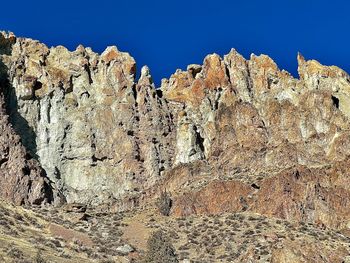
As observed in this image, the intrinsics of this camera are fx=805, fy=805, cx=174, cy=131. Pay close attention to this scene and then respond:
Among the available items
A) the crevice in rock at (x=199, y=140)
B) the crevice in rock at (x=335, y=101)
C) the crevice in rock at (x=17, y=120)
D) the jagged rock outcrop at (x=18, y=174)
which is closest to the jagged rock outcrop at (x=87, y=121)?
the crevice in rock at (x=17, y=120)

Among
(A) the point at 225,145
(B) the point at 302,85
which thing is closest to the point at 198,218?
(A) the point at 225,145

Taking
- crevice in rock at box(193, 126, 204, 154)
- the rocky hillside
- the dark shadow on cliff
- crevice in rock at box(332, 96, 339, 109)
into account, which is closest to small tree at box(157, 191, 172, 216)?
the rocky hillside

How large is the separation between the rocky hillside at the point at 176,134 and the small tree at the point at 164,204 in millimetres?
801

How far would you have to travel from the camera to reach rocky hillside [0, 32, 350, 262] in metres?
93.2

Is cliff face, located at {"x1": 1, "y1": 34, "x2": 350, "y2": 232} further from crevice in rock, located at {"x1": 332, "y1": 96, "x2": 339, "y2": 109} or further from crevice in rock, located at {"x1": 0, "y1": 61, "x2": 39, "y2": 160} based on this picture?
crevice in rock, located at {"x1": 332, "y1": 96, "x2": 339, "y2": 109}

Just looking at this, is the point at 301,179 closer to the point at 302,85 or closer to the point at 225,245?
the point at 225,245

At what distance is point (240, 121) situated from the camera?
112m

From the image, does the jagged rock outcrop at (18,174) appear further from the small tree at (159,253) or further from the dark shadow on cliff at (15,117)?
the small tree at (159,253)

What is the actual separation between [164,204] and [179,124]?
72.0 feet

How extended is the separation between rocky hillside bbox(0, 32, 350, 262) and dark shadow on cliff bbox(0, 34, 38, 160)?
0.50 ft

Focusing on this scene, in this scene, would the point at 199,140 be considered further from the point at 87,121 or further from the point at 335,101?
the point at 335,101

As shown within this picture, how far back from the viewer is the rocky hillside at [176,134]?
93.2 metres

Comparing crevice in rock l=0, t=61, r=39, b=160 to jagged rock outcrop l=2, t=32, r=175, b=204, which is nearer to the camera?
jagged rock outcrop l=2, t=32, r=175, b=204

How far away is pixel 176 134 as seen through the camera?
374 ft
